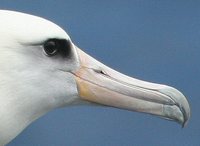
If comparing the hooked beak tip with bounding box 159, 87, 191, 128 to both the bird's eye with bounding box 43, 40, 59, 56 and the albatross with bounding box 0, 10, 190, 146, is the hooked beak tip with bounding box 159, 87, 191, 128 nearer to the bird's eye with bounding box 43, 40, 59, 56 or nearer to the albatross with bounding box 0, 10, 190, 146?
the albatross with bounding box 0, 10, 190, 146

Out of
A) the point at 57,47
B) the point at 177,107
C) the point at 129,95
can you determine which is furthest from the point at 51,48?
the point at 177,107

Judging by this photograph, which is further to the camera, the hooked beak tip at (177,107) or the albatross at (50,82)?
the hooked beak tip at (177,107)

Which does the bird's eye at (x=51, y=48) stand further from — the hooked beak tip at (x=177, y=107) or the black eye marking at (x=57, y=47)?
the hooked beak tip at (x=177, y=107)

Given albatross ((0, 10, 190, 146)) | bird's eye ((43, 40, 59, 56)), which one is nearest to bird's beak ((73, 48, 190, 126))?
albatross ((0, 10, 190, 146))

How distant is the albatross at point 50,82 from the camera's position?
1695 mm

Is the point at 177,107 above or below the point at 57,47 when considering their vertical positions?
below

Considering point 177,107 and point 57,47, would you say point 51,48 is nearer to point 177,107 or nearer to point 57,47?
point 57,47

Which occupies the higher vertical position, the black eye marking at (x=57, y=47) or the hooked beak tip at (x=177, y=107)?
the black eye marking at (x=57, y=47)

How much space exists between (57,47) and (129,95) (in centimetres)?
23

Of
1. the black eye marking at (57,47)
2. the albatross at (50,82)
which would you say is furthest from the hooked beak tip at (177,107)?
the black eye marking at (57,47)

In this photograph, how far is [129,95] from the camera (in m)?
1.83

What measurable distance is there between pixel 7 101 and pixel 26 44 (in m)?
0.15

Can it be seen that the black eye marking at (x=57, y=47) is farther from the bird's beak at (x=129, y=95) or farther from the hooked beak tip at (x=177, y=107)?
the hooked beak tip at (x=177, y=107)

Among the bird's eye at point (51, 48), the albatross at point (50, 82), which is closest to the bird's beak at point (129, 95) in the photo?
the albatross at point (50, 82)
